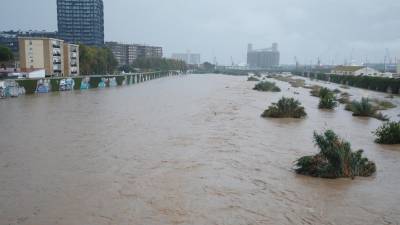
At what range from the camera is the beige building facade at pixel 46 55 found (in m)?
56.8

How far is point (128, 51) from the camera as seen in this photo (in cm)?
14738

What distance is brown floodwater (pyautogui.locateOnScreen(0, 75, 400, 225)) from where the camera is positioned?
7570 millimetres

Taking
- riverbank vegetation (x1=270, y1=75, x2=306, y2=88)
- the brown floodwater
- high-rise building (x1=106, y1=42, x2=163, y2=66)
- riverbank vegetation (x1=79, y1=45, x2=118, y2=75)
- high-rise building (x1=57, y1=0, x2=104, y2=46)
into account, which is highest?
high-rise building (x1=57, y1=0, x2=104, y2=46)

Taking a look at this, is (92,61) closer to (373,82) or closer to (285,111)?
(373,82)

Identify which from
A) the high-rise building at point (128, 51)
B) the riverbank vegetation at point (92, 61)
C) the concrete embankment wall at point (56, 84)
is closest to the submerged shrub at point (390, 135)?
the concrete embankment wall at point (56, 84)

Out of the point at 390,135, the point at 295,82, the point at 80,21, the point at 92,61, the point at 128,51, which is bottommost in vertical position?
the point at 295,82

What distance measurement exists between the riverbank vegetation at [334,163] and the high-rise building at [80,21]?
121 m

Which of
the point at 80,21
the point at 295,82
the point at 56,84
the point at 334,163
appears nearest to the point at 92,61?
the point at 56,84

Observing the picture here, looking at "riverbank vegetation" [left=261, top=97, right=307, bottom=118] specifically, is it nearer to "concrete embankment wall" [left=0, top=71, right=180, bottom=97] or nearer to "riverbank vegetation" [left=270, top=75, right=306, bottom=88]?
"concrete embankment wall" [left=0, top=71, right=180, bottom=97]

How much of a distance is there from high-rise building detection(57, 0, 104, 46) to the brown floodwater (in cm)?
11206

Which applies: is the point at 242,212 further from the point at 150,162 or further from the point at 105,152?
the point at 105,152

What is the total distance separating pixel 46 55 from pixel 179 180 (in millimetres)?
53134

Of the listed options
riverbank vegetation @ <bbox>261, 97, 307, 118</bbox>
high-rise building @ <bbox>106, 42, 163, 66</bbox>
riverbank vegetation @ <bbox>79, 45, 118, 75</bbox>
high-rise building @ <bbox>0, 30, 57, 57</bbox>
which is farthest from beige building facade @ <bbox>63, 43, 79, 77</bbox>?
high-rise building @ <bbox>106, 42, 163, 66</bbox>

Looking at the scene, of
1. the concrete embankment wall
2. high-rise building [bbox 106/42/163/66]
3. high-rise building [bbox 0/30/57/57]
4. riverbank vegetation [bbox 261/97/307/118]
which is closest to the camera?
riverbank vegetation [bbox 261/97/307/118]
